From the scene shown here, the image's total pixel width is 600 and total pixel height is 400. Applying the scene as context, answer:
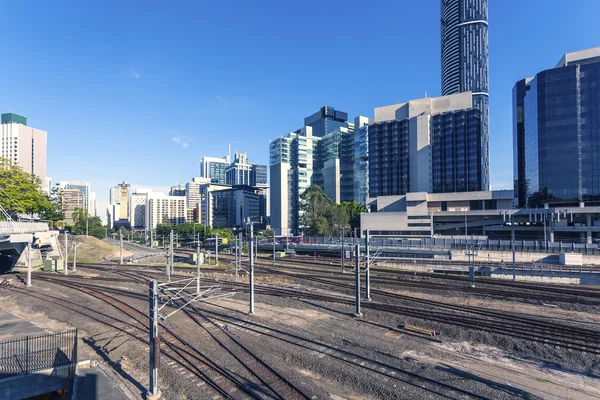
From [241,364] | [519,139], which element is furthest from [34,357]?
[519,139]

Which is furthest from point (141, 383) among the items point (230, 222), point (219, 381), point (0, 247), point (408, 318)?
point (230, 222)

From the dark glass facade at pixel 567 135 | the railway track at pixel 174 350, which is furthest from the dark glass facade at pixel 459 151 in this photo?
the railway track at pixel 174 350

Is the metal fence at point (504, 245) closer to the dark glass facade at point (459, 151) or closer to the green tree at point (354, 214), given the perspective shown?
the green tree at point (354, 214)

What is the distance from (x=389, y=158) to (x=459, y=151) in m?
24.8

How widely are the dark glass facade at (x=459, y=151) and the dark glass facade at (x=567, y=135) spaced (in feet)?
80.9

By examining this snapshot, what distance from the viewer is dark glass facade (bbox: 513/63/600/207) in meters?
84.5

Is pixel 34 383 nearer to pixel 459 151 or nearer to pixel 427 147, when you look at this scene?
pixel 427 147

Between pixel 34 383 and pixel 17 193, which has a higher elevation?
pixel 17 193

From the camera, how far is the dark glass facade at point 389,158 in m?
126

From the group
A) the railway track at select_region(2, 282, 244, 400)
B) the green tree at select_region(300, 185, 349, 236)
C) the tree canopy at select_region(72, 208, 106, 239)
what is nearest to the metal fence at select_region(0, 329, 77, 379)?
Result: the railway track at select_region(2, 282, 244, 400)

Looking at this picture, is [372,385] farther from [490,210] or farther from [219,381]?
[490,210]

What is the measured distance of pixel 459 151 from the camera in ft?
392

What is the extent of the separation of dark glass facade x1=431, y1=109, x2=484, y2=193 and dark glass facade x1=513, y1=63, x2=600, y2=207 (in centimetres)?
2467

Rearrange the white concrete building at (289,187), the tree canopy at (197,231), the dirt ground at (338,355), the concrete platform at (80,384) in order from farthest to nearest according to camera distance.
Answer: the white concrete building at (289,187)
the tree canopy at (197,231)
the dirt ground at (338,355)
the concrete platform at (80,384)
